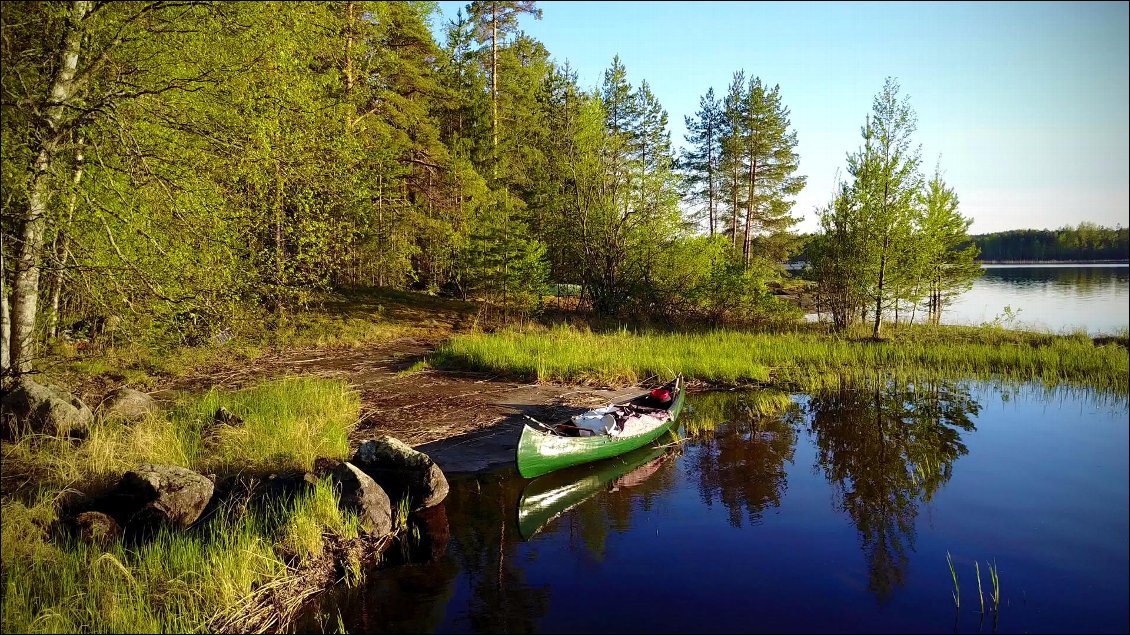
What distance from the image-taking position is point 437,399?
513 inches

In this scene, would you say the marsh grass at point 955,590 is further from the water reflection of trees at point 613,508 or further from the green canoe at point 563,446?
the green canoe at point 563,446

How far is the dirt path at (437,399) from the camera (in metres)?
10.5

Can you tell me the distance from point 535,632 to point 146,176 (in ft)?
26.6

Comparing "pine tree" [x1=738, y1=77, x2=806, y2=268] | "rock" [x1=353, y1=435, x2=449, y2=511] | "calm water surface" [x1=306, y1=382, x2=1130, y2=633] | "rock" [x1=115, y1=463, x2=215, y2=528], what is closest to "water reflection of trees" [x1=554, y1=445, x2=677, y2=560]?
"calm water surface" [x1=306, y1=382, x2=1130, y2=633]

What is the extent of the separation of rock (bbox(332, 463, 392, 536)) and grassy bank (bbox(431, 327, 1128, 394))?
25.2ft

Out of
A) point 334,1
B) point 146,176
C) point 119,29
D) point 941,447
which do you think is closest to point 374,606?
point 146,176

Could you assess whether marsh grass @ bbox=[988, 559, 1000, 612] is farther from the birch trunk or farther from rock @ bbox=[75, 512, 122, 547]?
the birch trunk

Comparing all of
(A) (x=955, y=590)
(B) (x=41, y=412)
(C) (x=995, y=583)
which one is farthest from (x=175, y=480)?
(C) (x=995, y=583)

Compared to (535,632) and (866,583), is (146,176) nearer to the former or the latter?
(535,632)

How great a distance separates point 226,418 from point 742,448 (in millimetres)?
9148

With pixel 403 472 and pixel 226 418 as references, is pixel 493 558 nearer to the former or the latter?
pixel 403 472

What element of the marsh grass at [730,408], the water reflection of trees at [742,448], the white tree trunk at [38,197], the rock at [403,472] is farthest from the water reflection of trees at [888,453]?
the white tree trunk at [38,197]

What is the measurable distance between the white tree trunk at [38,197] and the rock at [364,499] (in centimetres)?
468

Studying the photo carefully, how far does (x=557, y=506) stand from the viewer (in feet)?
28.4
